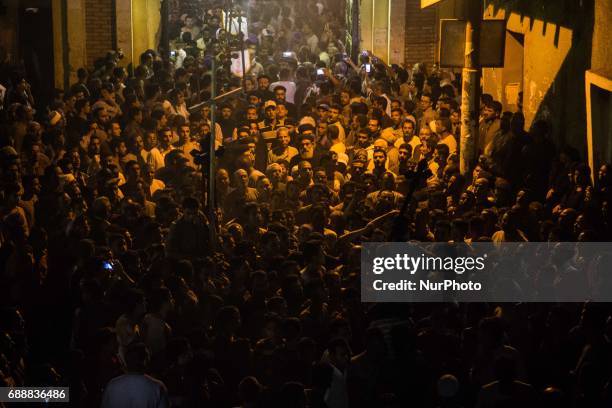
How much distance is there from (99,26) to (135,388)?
18971 mm

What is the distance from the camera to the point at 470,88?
13.6m

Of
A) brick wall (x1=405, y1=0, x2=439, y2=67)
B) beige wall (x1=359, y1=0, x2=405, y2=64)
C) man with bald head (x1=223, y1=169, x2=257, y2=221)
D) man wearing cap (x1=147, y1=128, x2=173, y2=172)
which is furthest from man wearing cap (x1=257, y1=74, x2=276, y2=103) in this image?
brick wall (x1=405, y1=0, x2=439, y2=67)

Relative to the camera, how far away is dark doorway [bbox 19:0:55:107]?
22.8 metres

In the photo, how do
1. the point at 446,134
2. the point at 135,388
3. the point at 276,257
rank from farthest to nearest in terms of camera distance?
the point at 446,134, the point at 276,257, the point at 135,388

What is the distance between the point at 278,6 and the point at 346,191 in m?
26.2

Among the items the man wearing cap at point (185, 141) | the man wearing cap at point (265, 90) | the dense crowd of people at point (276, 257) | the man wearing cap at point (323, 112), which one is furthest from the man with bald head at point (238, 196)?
the man wearing cap at point (265, 90)

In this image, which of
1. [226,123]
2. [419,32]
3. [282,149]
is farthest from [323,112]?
[419,32]

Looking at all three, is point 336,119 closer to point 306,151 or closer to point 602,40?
point 306,151

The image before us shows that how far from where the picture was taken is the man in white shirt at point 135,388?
283 inches

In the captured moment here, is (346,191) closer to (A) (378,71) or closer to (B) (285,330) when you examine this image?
(B) (285,330)

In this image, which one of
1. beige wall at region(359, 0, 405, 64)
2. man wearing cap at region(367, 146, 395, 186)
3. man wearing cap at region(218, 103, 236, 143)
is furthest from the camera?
beige wall at region(359, 0, 405, 64)

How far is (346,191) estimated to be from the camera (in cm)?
1171

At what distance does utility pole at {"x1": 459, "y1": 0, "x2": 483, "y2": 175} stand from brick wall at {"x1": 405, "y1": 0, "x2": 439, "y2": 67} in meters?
12.6

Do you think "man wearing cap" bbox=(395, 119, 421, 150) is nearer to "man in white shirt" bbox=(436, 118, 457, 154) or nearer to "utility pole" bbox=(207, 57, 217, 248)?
"man in white shirt" bbox=(436, 118, 457, 154)
